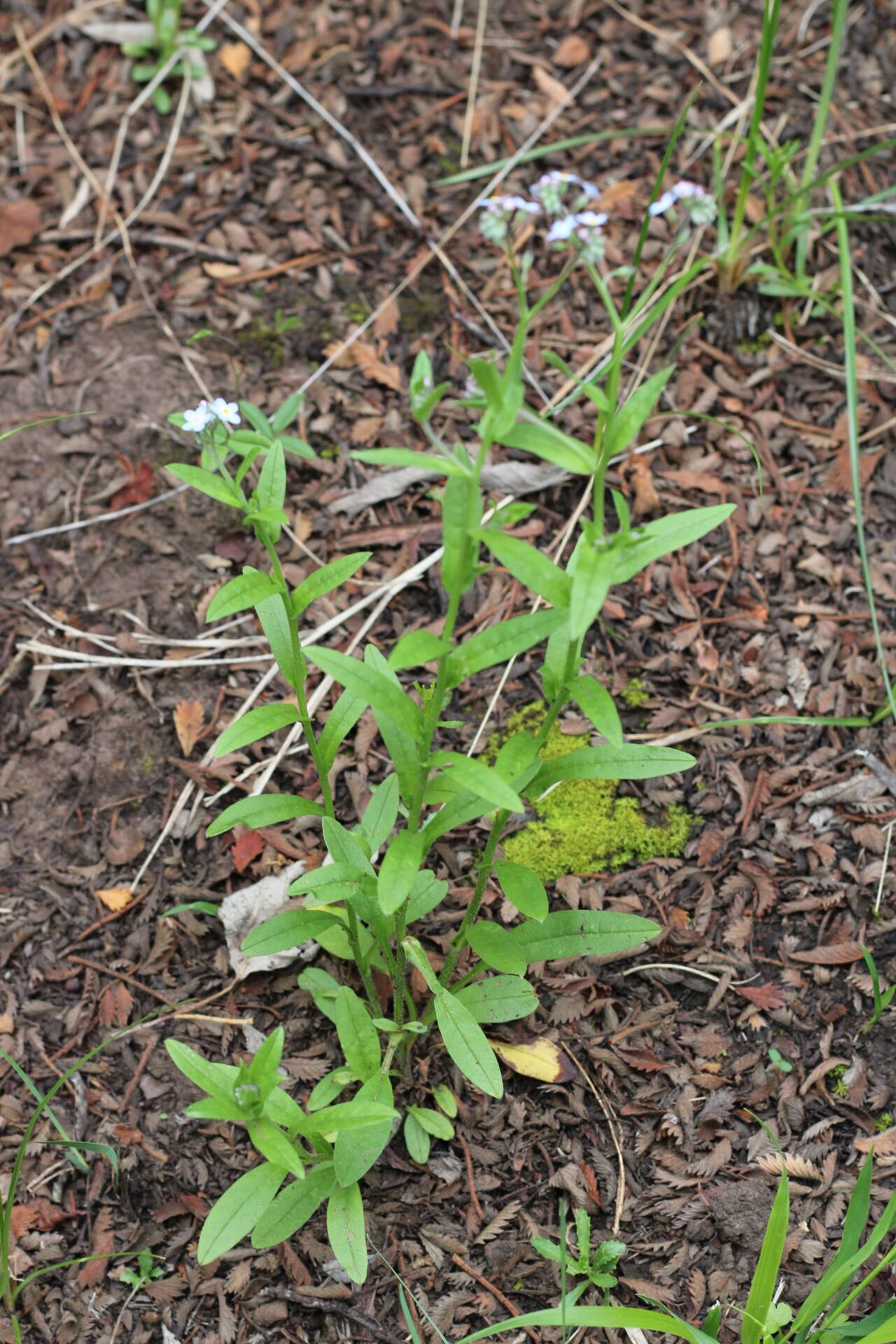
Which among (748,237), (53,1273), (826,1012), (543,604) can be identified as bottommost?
(53,1273)

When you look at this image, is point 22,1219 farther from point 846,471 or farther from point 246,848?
point 846,471

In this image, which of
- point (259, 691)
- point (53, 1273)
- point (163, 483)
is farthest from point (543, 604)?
point (53, 1273)

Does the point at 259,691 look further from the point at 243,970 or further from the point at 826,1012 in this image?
the point at 826,1012

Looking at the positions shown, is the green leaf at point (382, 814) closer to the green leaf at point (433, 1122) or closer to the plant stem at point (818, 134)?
the green leaf at point (433, 1122)

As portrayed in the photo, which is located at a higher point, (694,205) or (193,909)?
(694,205)

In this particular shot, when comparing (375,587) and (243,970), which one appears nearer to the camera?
(243,970)

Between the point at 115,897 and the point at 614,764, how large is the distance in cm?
181

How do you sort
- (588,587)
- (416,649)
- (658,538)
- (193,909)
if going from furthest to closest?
(193,909)
(658,538)
(416,649)
(588,587)

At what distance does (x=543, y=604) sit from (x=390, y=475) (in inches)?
32.1

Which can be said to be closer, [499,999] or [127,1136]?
[499,999]

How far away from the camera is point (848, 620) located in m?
4.02

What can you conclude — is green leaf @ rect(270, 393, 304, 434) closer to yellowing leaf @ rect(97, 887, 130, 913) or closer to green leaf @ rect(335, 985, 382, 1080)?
yellowing leaf @ rect(97, 887, 130, 913)

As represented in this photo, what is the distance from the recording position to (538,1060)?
10.7 feet

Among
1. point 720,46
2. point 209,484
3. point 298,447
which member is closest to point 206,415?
point 209,484
